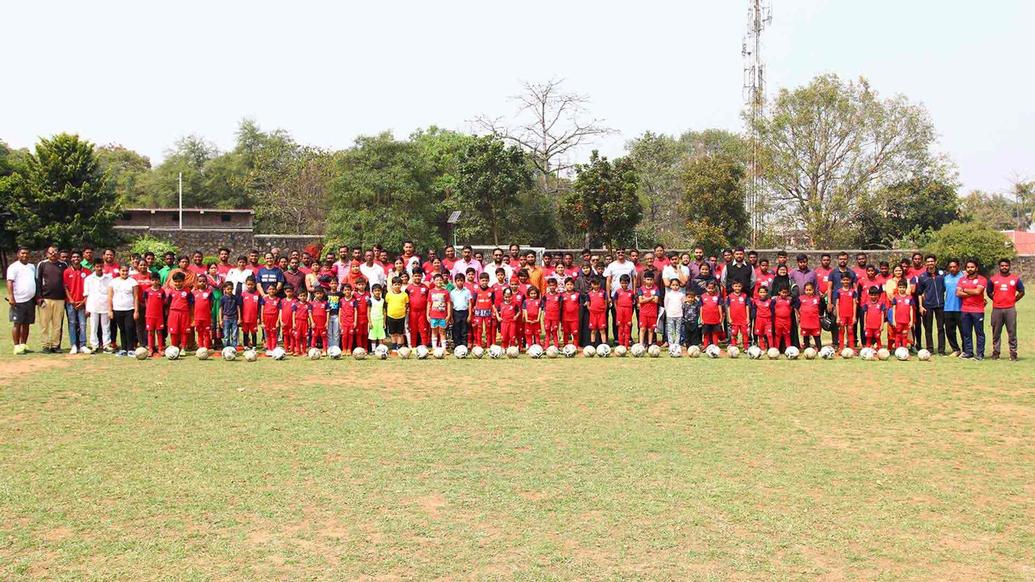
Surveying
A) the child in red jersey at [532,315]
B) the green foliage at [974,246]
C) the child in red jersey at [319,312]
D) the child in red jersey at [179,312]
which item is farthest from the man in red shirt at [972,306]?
the green foliage at [974,246]

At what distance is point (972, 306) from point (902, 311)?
102 cm

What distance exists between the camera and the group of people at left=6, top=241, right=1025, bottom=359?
13.0 metres

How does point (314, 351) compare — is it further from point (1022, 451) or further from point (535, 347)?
point (1022, 451)

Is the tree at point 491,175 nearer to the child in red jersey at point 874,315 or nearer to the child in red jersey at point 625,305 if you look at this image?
the child in red jersey at point 625,305

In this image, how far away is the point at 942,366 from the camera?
39.6 ft

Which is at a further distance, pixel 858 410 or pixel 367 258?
pixel 367 258

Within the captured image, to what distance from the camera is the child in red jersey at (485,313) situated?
13.4 metres

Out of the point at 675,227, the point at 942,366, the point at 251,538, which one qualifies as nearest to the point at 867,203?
the point at 675,227

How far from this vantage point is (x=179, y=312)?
12.9 metres

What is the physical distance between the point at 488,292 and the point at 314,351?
2.80 meters

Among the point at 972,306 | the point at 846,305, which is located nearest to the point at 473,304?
the point at 846,305

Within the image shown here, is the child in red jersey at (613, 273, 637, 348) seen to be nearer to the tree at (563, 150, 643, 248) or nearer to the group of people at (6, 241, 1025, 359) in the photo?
the group of people at (6, 241, 1025, 359)

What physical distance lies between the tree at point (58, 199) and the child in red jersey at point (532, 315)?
26487 millimetres

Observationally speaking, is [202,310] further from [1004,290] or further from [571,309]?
→ [1004,290]
